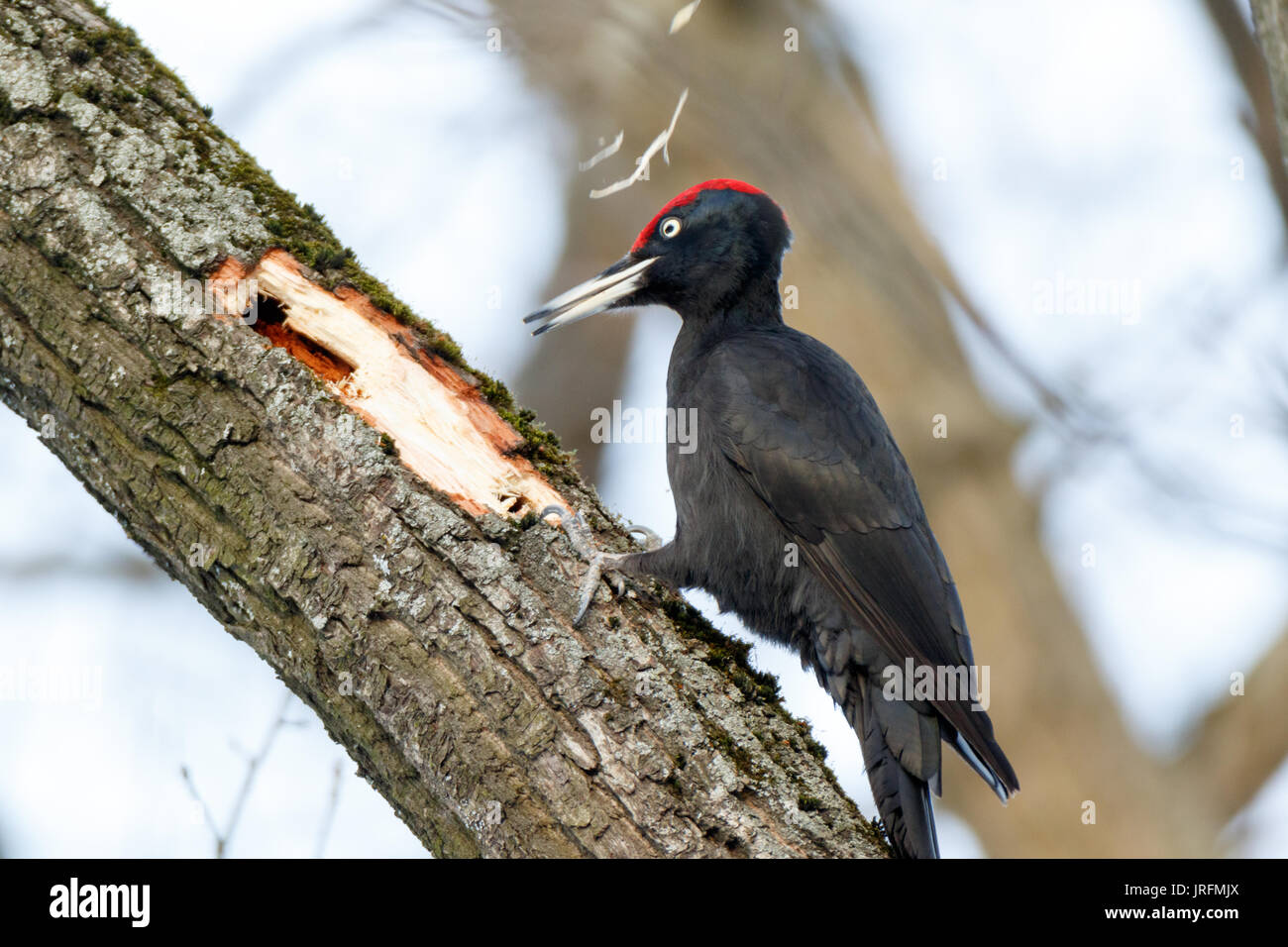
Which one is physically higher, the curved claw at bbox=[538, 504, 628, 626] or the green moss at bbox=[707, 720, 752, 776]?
the curved claw at bbox=[538, 504, 628, 626]

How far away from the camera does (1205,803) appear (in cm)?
493

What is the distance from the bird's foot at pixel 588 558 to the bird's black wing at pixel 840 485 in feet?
2.33

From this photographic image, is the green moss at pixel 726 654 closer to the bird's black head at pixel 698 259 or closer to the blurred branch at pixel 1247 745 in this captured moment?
the bird's black head at pixel 698 259

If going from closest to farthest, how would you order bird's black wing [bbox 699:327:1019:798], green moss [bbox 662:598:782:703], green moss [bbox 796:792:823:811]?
green moss [bbox 796:792:823:811], green moss [bbox 662:598:782:703], bird's black wing [bbox 699:327:1019:798]

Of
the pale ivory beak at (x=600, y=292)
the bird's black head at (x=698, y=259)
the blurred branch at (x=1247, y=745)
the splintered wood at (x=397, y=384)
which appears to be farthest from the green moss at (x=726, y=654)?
the blurred branch at (x=1247, y=745)

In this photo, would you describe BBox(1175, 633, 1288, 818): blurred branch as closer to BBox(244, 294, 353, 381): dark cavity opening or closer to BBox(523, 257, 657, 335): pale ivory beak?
BBox(523, 257, 657, 335): pale ivory beak

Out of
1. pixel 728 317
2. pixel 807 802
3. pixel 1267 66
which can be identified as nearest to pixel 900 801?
pixel 807 802

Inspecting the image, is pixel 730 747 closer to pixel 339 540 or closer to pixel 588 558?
pixel 588 558

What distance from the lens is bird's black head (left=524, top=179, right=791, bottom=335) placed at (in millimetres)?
3736

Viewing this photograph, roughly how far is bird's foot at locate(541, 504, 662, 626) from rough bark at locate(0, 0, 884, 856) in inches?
2.4

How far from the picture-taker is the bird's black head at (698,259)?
3.74m

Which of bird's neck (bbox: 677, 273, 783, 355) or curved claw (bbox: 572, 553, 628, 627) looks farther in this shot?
bird's neck (bbox: 677, 273, 783, 355)

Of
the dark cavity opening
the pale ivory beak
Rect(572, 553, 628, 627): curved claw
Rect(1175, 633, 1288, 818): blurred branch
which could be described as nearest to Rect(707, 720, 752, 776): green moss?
Rect(572, 553, 628, 627): curved claw
